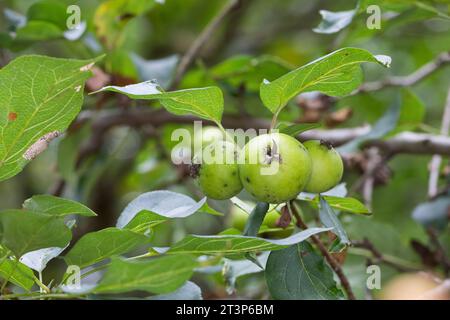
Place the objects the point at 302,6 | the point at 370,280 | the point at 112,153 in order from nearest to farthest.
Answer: the point at 370,280, the point at 112,153, the point at 302,6

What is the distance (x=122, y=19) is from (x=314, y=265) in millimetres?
887

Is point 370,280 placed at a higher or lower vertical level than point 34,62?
lower

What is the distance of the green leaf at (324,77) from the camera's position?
0.80 m

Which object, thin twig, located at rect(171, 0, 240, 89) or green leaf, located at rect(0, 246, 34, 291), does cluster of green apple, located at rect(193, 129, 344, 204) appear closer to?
green leaf, located at rect(0, 246, 34, 291)

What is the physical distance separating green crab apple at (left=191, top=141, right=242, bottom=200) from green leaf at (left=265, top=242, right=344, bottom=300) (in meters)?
0.13

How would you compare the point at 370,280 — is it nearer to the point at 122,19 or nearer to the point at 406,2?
the point at 406,2

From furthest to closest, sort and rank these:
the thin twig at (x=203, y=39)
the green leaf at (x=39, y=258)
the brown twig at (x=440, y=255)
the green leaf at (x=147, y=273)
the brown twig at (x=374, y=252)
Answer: the thin twig at (x=203, y=39) < the brown twig at (x=440, y=255) < the brown twig at (x=374, y=252) < the green leaf at (x=39, y=258) < the green leaf at (x=147, y=273)

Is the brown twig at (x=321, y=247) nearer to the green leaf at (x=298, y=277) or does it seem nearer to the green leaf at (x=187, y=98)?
the green leaf at (x=298, y=277)

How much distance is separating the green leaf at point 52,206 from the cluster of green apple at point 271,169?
0.17 meters

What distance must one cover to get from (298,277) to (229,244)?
19cm

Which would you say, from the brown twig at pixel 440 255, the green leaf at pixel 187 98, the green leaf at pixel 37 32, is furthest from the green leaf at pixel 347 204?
the green leaf at pixel 37 32
